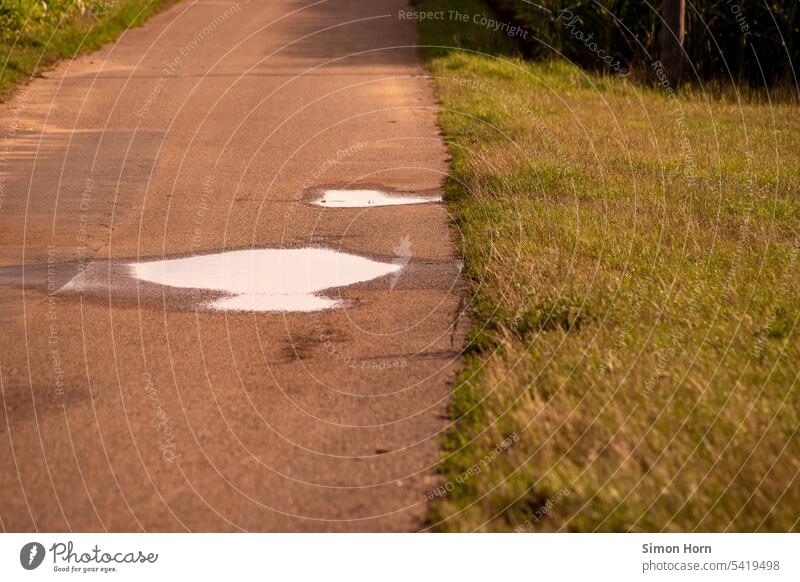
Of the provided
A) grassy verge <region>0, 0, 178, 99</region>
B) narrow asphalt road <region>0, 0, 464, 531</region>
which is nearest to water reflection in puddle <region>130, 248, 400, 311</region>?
narrow asphalt road <region>0, 0, 464, 531</region>

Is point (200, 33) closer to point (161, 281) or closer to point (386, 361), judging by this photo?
point (161, 281)

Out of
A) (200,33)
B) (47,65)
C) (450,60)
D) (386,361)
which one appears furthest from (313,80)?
(386,361)

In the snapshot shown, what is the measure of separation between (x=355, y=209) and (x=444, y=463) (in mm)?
5167

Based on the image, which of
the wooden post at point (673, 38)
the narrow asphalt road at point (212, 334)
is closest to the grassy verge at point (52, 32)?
the narrow asphalt road at point (212, 334)

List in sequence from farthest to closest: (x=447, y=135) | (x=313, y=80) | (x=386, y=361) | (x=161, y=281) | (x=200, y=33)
Answer: (x=200, y=33), (x=313, y=80), (x=447, y=135), (x=161, y=281), (x=386, y=361)

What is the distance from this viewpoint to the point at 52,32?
19125 mm

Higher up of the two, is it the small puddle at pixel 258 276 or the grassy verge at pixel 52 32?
the grassy verge at pixel 52 32

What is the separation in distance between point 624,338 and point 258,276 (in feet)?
8.65

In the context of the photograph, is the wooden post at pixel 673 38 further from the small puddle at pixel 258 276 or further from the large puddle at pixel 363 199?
the small puddle at pixel 258 276

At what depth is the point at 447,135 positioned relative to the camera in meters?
12.8

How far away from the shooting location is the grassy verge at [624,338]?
4.21 meters

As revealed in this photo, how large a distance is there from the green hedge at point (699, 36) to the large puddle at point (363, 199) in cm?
941

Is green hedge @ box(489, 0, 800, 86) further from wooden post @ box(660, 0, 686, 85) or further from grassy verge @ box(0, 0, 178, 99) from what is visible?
grassy verge @ box(0, 0, 178, 99)

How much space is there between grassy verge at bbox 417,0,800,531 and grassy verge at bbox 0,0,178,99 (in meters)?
6.75
